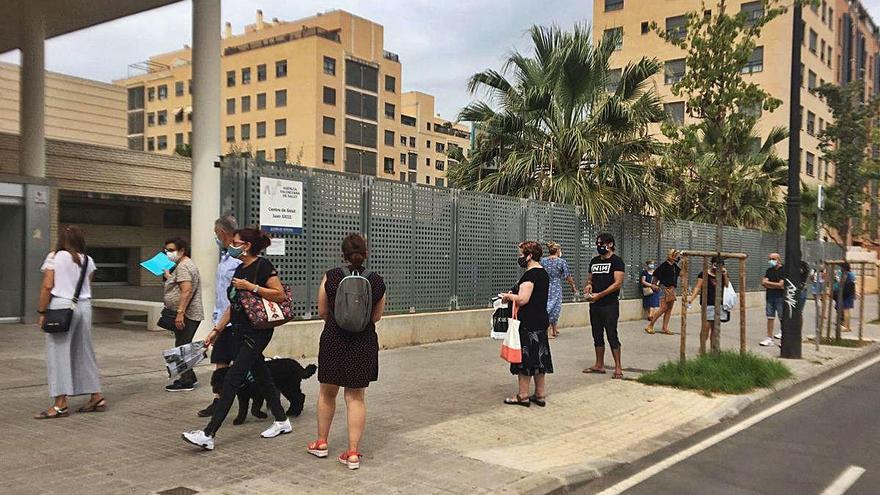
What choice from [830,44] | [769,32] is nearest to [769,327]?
[769,32]

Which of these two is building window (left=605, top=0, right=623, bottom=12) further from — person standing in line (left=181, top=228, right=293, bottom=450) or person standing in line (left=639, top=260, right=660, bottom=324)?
person standing in line (left=181, top=228, right=293, bottom=450)

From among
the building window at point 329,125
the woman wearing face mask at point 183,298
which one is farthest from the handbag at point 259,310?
the building window at point 329,125

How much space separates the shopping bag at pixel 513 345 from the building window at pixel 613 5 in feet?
158

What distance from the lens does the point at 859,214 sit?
19.4 m

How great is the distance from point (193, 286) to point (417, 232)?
200 inches

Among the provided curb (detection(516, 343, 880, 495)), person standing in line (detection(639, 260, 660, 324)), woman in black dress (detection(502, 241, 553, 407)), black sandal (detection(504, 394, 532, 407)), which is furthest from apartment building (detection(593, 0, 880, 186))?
black sandal (detection(504, 394, 532, 407))

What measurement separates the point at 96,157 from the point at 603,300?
52.9 ft

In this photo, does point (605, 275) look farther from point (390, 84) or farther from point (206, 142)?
point (390, 84)

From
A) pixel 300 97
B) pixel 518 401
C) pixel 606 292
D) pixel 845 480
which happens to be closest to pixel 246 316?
pixel 518 401

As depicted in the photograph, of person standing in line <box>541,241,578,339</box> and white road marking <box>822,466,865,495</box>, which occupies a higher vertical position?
person standing in line <box>541,241,578,339</box>

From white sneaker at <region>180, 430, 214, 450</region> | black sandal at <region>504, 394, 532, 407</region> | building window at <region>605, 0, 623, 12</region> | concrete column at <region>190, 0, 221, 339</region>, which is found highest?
building window at <region>605, 0, 623, 12</region>

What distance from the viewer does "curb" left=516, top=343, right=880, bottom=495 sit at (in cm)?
487

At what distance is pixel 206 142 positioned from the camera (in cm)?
1014

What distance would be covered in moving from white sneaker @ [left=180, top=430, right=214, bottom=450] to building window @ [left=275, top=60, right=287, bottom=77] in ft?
229
